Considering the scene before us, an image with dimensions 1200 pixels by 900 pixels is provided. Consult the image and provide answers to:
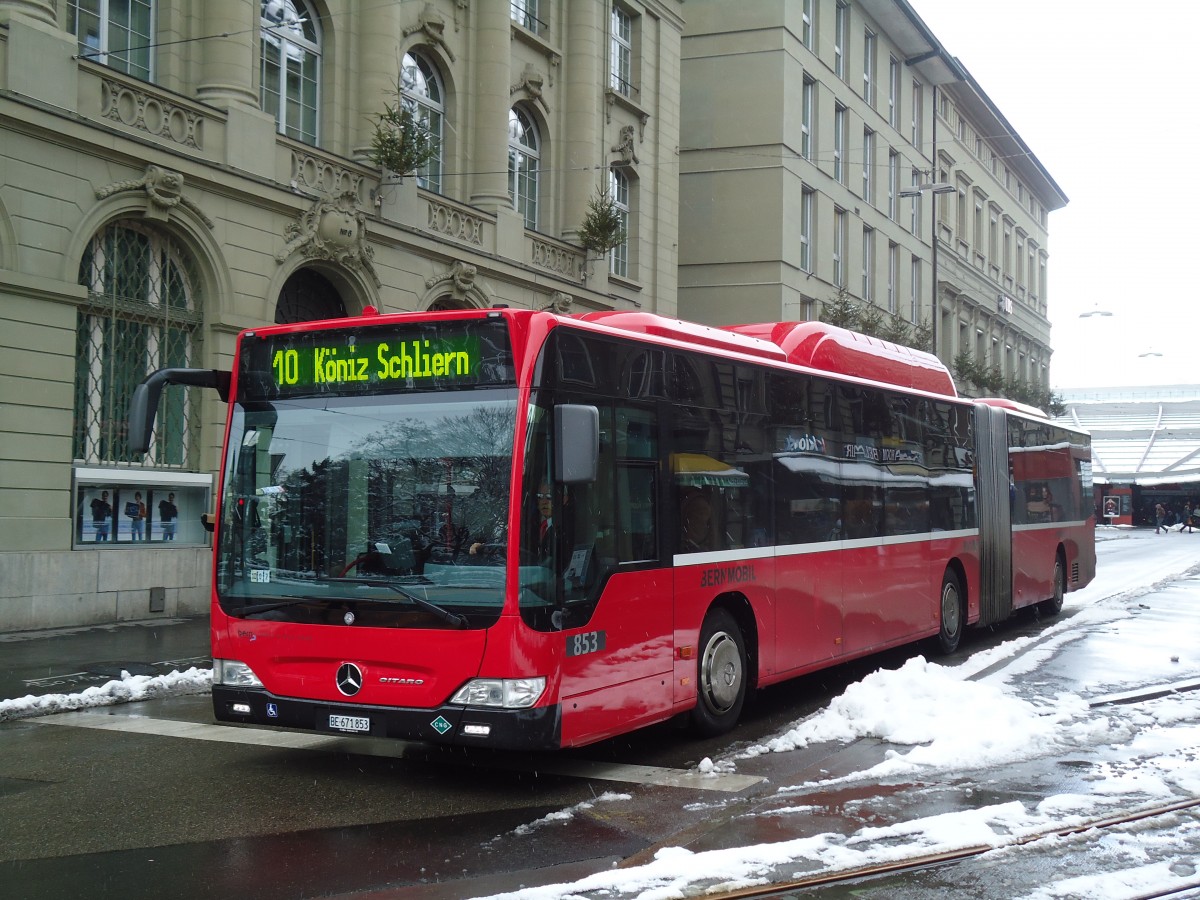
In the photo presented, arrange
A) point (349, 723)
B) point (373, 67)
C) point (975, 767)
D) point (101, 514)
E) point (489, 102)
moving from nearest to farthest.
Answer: point (349, 723) < point (975, 767) < point (101, 514) < point (373, 67) < point (489, 102)

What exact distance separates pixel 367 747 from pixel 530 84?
63.1 ft

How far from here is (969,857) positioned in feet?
20.2

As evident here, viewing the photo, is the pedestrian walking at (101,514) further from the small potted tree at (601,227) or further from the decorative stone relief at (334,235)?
the small potted tree at (601,227)

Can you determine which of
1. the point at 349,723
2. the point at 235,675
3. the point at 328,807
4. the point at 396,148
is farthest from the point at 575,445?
the point at 396,148

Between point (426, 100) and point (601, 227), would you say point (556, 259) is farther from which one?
point (426, 100)

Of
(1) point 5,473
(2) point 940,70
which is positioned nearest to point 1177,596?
(1) point 5,473

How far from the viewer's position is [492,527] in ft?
24.0

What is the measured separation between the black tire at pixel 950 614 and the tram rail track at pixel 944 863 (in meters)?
7.26

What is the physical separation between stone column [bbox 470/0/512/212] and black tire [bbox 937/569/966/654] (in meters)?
12.7

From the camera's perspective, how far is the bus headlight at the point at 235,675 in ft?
26.2

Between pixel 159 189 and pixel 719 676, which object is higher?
pixel 159 189

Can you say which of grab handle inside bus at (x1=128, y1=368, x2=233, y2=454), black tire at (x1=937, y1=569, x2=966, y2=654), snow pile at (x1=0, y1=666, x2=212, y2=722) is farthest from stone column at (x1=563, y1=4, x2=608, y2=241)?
grab handle inside bus at (x1=128, y1=368, x2=233, y2=454)

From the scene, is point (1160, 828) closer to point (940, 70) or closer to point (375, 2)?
point (375, 2)

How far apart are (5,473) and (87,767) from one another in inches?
313
